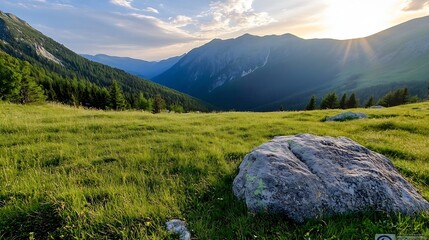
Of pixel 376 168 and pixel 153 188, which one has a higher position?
pixel 376 168

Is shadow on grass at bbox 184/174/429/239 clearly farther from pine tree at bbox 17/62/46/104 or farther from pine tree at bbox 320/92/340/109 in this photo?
pine tree at bbox 320/92/340/109

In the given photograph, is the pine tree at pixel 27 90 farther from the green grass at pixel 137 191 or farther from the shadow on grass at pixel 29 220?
the shadow on grass at pixel 29 220

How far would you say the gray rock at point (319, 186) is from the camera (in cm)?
444

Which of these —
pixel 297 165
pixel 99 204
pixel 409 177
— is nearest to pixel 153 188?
pixel 99 204

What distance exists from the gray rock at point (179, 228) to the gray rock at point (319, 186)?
4.49 feet

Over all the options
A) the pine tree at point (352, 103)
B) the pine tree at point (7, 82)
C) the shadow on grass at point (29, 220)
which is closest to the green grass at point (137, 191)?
the shadow on grass at point (29, 220)

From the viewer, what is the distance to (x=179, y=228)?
4023 mm

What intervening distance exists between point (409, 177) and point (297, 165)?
398 cm

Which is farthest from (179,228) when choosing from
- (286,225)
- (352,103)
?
(352,103)

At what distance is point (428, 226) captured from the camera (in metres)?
4.21

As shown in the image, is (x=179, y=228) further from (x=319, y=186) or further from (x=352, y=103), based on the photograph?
(x=352, y=103)

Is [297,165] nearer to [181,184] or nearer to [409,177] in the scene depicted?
[181,184]

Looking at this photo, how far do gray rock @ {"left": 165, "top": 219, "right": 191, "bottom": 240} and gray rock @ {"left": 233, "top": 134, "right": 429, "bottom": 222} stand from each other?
1.37 metres

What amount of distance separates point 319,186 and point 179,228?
9.78ft
